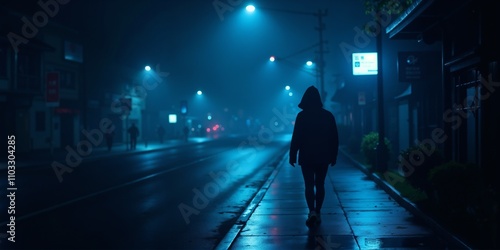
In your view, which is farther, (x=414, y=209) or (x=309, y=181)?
(x=414, y=209)

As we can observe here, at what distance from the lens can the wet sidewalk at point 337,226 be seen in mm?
7258

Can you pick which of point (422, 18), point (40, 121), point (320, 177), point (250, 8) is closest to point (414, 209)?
point (320, 177)

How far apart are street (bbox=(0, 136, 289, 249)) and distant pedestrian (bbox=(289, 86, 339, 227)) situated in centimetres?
164

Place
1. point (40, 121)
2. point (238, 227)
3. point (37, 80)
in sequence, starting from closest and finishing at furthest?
point (238, 227) → point (37, 80) → point (40, 121)

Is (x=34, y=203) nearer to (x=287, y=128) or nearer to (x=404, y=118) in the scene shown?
(x=404, y=118)

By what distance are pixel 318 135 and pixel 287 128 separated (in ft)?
462

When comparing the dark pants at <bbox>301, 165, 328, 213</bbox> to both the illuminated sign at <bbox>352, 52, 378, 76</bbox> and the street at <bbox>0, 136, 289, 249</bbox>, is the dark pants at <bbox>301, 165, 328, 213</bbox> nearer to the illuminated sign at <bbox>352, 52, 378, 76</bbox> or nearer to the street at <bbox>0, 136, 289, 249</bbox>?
the street at <bbox>0, 136, 289, 249</bbox>

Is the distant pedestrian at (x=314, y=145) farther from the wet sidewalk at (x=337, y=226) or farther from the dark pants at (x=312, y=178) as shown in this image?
the wet sidewalk at (x=337, y=226)

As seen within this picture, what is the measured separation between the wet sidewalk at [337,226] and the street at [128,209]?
51 cm

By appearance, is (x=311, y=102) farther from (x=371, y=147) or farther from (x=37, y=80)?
(x=37, y=80)

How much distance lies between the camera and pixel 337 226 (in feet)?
28.0

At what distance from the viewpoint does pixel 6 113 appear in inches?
1261

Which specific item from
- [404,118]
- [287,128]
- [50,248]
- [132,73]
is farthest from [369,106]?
Result: [287,128]

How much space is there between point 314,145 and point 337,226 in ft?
4.47
